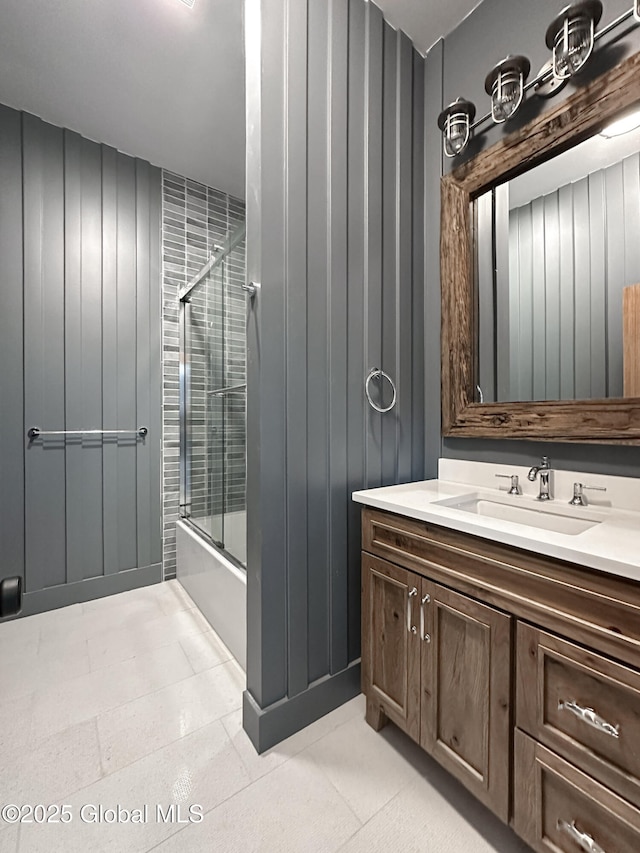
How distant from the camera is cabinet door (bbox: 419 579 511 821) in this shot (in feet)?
2.93

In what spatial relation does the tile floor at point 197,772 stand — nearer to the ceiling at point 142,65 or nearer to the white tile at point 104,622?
the white tile at point 104,622

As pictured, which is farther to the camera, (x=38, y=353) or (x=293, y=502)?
(x=38, y=353)

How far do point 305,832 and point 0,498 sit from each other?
2.17 meters

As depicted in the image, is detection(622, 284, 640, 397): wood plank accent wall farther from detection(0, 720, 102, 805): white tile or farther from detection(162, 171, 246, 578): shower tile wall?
detection(0, 720, 102, 805): white tile

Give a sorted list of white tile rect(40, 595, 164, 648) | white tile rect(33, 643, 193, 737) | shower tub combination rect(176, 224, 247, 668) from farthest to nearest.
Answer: white tile rect(40, 595, 164, 648), shower tub combination rect(176, 224, 247, 668), white tile rect(33, 643, 193, 737)

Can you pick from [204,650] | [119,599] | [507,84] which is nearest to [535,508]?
[507,84]

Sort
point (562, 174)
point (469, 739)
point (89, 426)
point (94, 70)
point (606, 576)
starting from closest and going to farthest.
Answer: point (606, 576), point (469, 739), point (562, 174), point (94, 70), point (89, 426)

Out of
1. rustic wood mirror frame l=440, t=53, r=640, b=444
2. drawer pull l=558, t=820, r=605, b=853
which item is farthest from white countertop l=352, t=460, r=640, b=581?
drawer pull l=558, t=820, r=605, b=853

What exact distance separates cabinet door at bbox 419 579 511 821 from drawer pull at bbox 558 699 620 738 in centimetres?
13

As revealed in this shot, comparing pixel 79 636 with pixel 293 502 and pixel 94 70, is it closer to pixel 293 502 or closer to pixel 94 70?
pixel 293 502

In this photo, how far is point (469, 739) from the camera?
3.16 feet

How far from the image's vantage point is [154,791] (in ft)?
3.58

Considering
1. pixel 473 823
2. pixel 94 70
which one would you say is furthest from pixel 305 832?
pixel 94 70

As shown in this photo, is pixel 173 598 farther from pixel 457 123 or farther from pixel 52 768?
pixel 457 123
